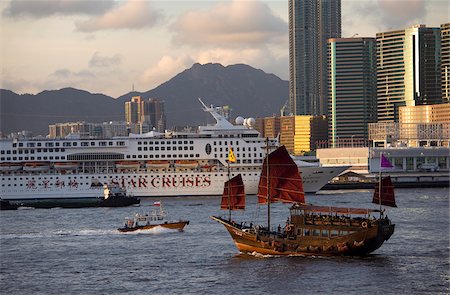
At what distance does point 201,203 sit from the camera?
3642 inches

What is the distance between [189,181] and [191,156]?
2585mm

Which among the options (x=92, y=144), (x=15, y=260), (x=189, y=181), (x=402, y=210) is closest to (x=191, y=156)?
(x=189, y=181)

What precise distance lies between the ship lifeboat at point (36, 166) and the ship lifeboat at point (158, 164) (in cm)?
954

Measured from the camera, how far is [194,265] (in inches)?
1895

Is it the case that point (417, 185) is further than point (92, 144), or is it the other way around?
point (417, 185)

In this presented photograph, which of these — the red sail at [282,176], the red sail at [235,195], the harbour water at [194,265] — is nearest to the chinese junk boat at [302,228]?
the red sail at [282,176]

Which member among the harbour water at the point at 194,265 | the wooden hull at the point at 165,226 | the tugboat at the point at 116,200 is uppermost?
the tugboat at the point at 116,200

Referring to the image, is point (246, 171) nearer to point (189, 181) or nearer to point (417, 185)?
point (189, 181)

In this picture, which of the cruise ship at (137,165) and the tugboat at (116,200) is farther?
the cruise ship at (137,165)

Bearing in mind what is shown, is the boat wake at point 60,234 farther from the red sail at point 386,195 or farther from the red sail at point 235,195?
the red sail at point 386,195

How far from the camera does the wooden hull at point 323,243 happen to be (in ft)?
157

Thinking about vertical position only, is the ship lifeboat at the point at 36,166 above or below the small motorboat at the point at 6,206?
above

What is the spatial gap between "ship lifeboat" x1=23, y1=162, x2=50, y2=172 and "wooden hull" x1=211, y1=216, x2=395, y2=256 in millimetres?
56257

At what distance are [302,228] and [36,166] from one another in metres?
58.9
